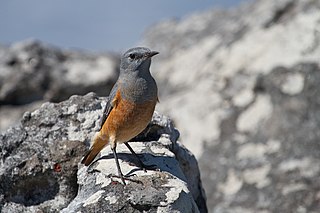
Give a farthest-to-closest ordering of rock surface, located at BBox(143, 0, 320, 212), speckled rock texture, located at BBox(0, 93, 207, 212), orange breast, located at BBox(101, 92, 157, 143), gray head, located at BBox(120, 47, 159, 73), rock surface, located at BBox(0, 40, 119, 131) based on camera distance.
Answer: rock surface, located at BBox(0, 40, 119, 131), rock surface, located at BBox(143, 0, 320, 212), gray head, located at BBox(120, 47, 159, 73), orange breast, located at BBox(101, 92, 157, 143), speckled rock texture, located at BBox(0, 93, 207, 212)

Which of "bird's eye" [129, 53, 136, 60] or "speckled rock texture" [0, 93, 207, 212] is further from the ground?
"bird's eye" [129, 53, 136, 60]

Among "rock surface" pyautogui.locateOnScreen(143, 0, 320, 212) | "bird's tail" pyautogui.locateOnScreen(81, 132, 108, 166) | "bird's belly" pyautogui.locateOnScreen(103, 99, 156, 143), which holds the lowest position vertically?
"bird's tail" pyautogui.locateOnScreen(81, 132, 108, 166)

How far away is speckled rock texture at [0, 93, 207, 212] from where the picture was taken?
21.2 ft

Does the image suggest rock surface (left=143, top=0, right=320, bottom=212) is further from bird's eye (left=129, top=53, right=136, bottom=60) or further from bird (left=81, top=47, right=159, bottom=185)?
bird's eye (left=129, top=53, right=136, bottom=60)

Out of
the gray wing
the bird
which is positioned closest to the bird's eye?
the bird

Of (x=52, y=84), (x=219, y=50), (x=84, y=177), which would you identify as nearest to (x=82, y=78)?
(x=52, y=84)

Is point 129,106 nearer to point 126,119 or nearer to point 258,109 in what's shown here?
point 126,119

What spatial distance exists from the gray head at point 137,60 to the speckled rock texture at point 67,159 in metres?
0.71

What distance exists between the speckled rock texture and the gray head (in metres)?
0.71

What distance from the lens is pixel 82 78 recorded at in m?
14.5

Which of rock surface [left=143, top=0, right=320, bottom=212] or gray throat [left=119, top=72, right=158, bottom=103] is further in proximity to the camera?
rock surface [left=143, top=0, right=320, bottom=212]

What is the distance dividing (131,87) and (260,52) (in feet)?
20.9

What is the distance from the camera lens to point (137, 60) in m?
6.82

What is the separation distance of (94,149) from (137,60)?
987 millimetres
